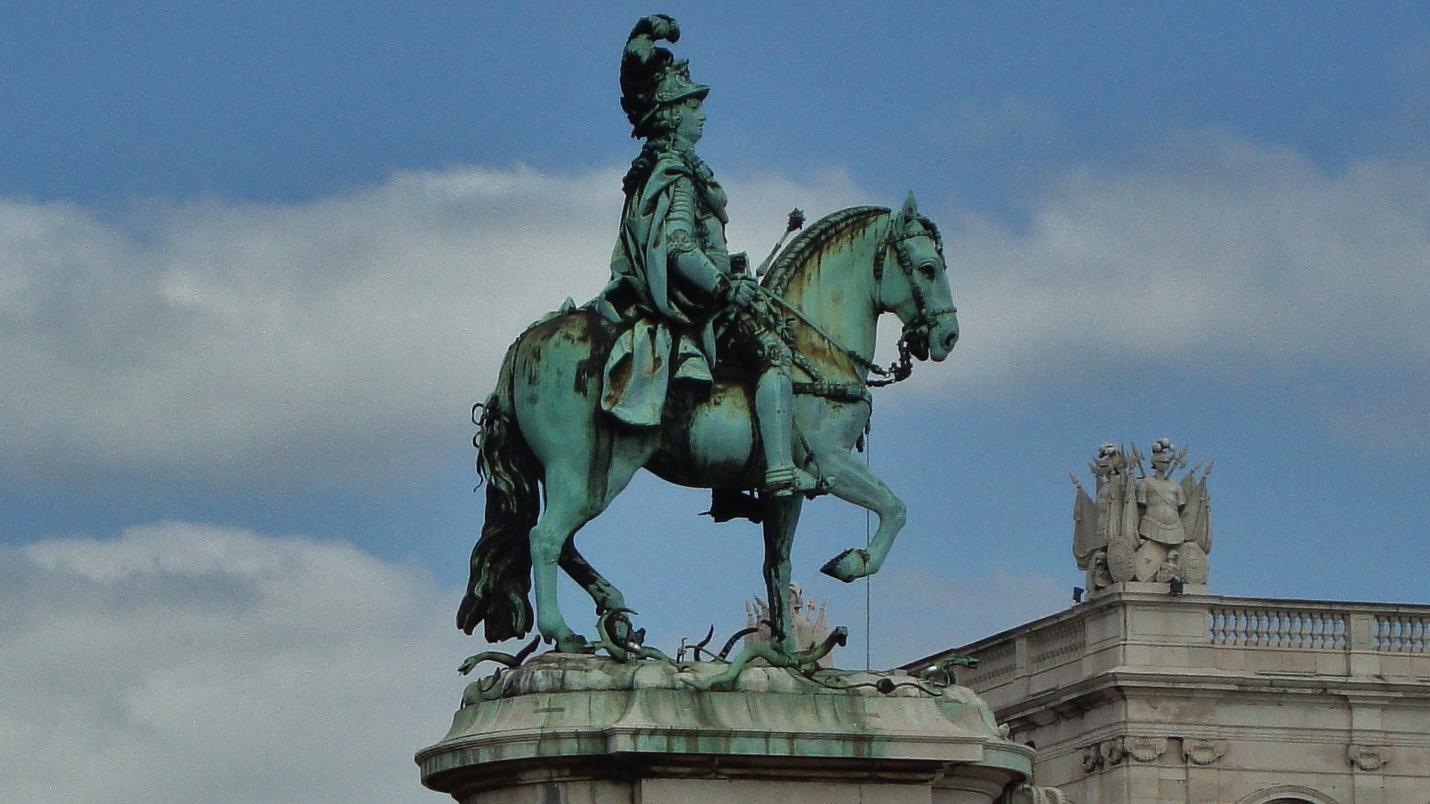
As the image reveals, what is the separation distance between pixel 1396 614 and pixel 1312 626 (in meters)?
1.38

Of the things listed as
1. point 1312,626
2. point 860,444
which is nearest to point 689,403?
point 860,444

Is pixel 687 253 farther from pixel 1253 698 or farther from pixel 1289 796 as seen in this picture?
pixel 1289 796

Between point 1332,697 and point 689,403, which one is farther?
point 1332,697

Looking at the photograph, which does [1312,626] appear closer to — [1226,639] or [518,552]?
[1226,639]

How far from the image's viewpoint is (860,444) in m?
21.3

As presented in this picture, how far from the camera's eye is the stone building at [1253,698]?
6288 centimetres

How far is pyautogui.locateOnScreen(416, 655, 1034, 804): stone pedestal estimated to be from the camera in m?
19.8

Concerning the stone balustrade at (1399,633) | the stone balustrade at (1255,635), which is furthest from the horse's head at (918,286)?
the stone balustrade at (1399,633)

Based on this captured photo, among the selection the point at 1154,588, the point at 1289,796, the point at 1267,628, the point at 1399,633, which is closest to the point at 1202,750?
the point at 1289,796

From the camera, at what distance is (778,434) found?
20578 mm

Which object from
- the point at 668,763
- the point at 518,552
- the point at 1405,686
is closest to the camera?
the point at 668,763

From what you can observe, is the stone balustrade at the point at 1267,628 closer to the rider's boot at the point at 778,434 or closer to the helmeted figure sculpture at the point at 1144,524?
the helmeted figure sculpture at the point at 1144,524

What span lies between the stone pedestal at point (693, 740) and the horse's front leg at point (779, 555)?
0.70m

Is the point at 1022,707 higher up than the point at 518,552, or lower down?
higher up
